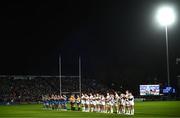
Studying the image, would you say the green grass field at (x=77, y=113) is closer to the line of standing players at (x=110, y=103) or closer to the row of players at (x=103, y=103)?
the line of standing players at (x=110, y=103)

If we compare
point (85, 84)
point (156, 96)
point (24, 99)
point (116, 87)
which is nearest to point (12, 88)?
point (24, 99)

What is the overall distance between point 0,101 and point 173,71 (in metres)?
49.7

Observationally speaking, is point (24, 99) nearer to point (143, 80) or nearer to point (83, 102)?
point (83, 102)

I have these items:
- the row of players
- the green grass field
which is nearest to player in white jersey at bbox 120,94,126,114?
the row of players

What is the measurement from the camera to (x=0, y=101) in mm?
75938

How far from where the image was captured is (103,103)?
136ft

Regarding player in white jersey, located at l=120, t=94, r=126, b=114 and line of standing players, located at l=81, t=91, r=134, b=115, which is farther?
player in white jersey, located at l=120, t=94, r=126, b=114

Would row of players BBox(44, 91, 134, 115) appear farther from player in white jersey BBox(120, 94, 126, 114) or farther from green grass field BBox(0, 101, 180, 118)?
green grass field BBox(0, 101, 180, 118)

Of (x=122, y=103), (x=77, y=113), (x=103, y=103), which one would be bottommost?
(x=77, y=113)

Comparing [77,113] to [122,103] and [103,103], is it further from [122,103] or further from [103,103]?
[122,103]

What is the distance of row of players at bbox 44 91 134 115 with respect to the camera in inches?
1460

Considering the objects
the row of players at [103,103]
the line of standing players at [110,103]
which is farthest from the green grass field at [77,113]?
the row of players at [103,103]

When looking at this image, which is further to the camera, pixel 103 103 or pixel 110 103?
pixel 103 103

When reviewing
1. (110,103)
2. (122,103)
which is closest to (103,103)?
(110,103)
